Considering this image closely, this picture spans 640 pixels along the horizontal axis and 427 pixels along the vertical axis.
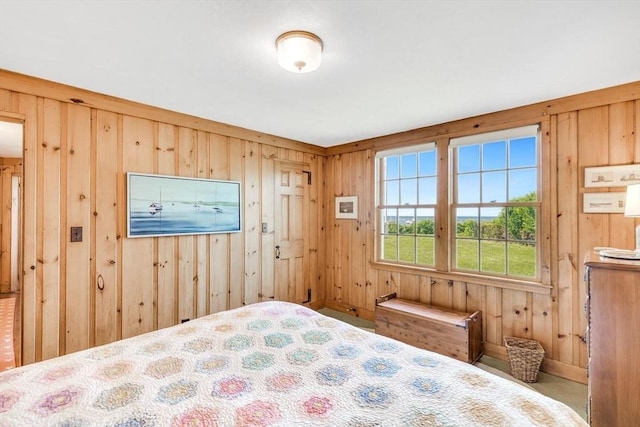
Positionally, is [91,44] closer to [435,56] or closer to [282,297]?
[435,56]

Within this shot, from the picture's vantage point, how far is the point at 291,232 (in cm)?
399

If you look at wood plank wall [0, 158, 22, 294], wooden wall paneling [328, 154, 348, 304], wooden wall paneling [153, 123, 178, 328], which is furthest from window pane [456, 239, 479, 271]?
wood plank wall [0, 158, 22, 294]

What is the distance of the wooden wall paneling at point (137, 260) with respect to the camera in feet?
8.58

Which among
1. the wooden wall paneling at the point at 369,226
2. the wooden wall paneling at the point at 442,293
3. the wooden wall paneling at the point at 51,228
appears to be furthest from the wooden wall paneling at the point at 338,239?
the wooden wall paneling at the point at 51,228

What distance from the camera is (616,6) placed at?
1406 millimetres

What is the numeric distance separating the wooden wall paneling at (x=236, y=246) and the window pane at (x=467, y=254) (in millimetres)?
2438

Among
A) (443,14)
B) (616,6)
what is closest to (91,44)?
(443,14)

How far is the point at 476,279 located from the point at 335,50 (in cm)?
256

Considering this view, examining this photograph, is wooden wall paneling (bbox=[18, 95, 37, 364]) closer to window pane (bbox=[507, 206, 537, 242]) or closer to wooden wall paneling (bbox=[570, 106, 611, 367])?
window pane (bbox=[507, 206, 537, 242])

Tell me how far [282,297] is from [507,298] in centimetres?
254

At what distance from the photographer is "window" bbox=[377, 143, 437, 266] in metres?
3.45

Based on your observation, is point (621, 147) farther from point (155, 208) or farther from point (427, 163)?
point (155, 208)

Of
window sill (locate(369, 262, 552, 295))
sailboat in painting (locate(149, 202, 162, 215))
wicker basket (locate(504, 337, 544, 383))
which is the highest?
sailboat in painting (locate(149, 202, 162, 215))

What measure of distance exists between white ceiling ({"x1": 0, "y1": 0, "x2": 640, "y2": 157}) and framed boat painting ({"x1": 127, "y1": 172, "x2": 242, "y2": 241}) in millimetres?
735
